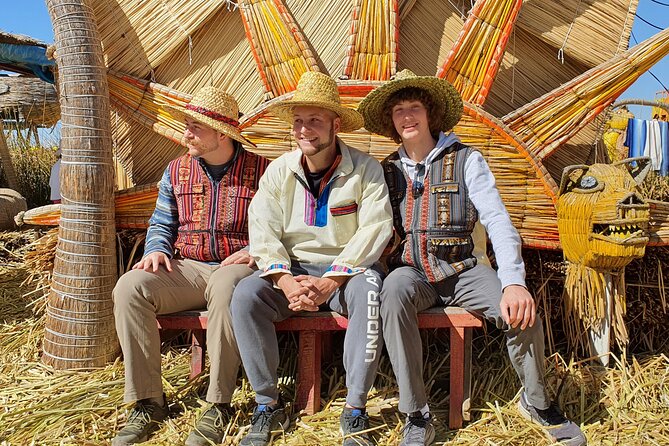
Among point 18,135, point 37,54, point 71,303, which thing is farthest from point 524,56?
point 18,135

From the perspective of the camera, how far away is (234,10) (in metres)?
3.78

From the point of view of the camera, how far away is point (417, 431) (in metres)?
2.48

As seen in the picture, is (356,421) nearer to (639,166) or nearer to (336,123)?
(336,123)

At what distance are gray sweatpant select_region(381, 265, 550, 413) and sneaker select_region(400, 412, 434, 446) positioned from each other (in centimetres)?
5

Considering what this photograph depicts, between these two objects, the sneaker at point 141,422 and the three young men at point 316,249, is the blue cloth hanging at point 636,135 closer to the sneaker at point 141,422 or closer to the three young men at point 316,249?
the three young men at point 316,249

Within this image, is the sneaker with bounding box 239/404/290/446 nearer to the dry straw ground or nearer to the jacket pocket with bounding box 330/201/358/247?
the dry straw ground

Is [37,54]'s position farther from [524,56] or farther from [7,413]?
[524,56]

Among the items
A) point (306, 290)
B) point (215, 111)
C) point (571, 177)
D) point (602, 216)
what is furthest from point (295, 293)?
point (571, 177)

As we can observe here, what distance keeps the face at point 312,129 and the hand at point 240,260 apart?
0.59 metres

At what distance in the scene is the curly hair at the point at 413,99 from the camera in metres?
2.90

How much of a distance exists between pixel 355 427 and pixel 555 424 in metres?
0.89

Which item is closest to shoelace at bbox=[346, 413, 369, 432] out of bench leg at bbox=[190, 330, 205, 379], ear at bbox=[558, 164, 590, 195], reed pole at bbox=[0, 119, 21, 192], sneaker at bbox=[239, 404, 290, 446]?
sneaker at bbox=[239, 404, 290, 446]

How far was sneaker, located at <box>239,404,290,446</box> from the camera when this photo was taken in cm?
251

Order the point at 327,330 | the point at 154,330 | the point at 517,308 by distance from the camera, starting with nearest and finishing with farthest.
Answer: the point at 517,308 < the point at 154,330 < the point at 327,330
